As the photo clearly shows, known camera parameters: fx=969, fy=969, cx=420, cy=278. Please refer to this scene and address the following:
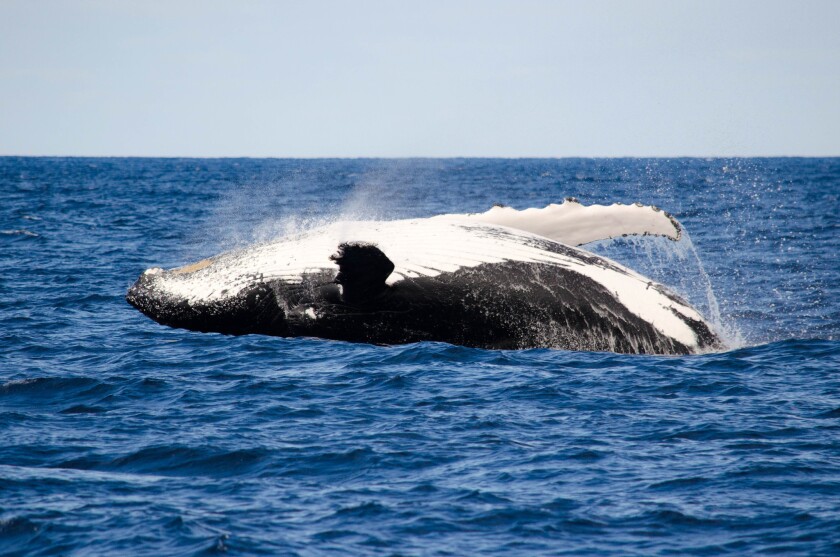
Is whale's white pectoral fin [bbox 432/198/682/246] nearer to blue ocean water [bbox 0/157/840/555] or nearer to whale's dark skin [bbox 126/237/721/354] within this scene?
blue ocean water [bbox 0/157/840/555]

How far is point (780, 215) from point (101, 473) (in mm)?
41896

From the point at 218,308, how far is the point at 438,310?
2.45m

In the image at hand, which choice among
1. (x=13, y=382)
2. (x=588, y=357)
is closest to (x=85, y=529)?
(x=13, y=382)

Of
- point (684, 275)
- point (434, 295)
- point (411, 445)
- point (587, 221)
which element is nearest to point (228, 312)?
point (434, 295)

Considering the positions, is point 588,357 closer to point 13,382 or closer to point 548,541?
point 548,541

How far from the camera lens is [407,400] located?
11.4 m

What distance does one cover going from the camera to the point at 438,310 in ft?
34.7

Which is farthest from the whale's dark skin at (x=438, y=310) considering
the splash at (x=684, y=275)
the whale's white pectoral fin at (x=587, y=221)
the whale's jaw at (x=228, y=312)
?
the splash at (x=684, y=275)

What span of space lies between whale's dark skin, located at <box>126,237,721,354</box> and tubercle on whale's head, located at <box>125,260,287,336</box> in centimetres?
1

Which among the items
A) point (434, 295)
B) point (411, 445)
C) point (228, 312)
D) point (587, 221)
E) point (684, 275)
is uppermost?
point (587, 221)

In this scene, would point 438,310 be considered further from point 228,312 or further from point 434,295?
point 228,312

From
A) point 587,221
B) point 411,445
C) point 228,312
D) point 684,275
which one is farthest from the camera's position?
point 684,275

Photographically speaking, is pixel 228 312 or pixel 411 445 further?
pixel 228 312

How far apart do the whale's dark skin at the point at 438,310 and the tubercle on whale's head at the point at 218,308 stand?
1 cm
